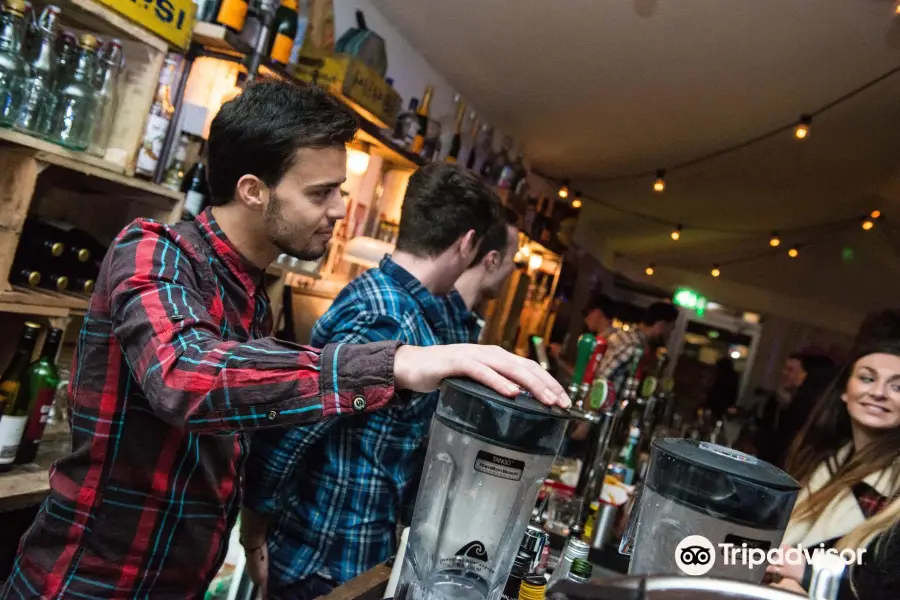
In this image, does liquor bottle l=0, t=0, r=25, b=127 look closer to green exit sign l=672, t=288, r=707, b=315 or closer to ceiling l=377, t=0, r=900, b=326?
ceiling l=377, t=0, r=900, b=326

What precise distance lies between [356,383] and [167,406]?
0.69 ft

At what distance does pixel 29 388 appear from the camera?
69.4 inches

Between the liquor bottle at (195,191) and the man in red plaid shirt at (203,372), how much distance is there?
105 cm

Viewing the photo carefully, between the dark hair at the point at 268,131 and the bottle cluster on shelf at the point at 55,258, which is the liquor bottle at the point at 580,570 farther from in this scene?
the bottle cluster on shelf at the point at 55,258

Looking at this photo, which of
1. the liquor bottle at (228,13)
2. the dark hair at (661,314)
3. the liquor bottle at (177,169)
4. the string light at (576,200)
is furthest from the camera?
the string light at (576,200)

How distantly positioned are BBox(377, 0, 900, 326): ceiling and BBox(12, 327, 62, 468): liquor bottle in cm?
231

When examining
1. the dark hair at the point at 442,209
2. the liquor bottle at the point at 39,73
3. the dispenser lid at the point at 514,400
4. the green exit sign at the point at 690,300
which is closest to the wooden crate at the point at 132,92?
the liquor bottle at the point at 39,73

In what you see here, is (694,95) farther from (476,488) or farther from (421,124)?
(476,488)

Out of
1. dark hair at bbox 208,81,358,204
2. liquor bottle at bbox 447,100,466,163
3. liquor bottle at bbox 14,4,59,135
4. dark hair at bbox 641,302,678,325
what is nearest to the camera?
dark hair at bbox 208,81,358,204

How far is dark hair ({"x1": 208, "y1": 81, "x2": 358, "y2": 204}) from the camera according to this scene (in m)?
1.10

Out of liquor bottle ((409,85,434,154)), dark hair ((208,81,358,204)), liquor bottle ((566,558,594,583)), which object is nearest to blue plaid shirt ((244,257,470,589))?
dark hair ((208,81,358,204))

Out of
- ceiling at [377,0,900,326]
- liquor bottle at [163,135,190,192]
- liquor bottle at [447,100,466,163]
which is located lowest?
liquor bottle at [163,135,190,192]

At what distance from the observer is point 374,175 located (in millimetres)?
3490

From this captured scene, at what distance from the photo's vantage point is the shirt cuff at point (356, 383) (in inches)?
29.7
